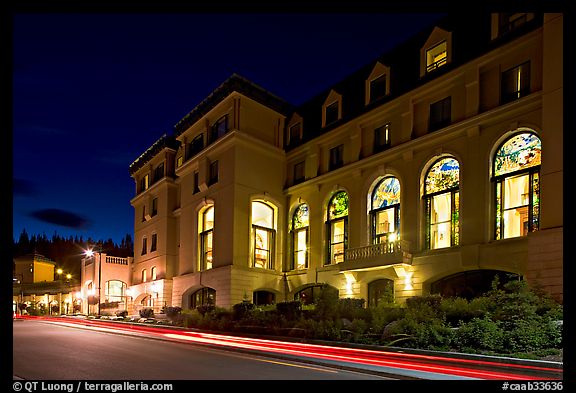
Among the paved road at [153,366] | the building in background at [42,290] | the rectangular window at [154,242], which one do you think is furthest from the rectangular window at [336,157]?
the building in background at [42,290]

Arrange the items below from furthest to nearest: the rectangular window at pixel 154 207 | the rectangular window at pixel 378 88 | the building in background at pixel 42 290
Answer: the building in background at pixel 42 290 → the rectangular window at pixel 154 207 → the rectangular window at pixel 378 88

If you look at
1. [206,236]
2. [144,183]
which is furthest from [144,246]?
[206,236]

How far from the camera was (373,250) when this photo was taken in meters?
27.9

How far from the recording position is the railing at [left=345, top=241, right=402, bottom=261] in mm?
26859

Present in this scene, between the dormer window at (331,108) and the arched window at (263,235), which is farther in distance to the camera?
the arched window at (263,235)

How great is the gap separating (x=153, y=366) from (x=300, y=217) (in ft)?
81.2

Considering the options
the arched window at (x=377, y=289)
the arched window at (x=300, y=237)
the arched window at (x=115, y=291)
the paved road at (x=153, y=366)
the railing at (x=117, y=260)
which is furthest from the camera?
the arched window at (x=115, y=291)

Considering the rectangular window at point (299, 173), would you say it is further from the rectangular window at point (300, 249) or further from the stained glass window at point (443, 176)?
the stained glass window at point (443, 176)

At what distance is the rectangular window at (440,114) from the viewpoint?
87.8ft

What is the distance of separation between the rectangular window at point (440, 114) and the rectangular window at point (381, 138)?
323 cm

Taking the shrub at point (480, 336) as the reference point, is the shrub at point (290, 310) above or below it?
below

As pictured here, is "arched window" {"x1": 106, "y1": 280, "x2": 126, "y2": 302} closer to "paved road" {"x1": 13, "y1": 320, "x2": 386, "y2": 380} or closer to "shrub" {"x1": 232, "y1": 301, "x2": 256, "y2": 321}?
"shrub" {"x1": 232, "y1": 301, "x2": 256, "y2": 321}

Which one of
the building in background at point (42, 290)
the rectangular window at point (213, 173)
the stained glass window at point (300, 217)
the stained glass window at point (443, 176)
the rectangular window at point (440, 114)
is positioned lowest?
the building in background at point (42, 290)
